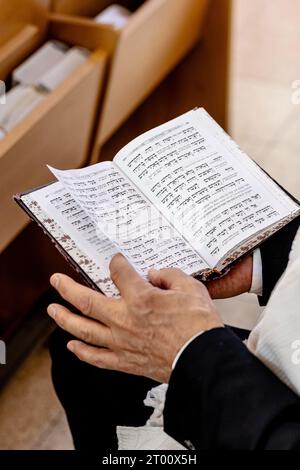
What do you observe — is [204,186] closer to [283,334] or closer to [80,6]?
[283,334]

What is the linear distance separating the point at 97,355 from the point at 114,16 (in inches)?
48.4

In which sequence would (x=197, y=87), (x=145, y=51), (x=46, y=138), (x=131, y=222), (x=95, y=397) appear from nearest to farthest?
(x=131, y=222), (x=95, y=397), (x=46, y=138), (x=145, y=51), (x=197, y=87)

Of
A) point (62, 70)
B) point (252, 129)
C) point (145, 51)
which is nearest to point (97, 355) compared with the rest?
point (62, 70)

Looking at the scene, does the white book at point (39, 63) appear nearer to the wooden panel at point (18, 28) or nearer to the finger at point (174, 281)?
the wooden panel at point (18, 28)

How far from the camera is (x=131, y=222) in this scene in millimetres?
1100

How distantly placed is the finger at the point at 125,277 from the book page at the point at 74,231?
0.06 meters

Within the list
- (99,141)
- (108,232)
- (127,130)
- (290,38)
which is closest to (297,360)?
(108,232)

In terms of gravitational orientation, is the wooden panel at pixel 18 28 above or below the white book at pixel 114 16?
above

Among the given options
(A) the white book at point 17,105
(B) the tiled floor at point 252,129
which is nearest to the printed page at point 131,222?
(A) the white book at point 17,105

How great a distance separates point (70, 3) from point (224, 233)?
42.0 inches

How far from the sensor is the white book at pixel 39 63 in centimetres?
167

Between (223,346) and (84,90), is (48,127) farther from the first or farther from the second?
(223,346)

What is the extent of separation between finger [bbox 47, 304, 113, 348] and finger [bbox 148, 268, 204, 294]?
0.10m

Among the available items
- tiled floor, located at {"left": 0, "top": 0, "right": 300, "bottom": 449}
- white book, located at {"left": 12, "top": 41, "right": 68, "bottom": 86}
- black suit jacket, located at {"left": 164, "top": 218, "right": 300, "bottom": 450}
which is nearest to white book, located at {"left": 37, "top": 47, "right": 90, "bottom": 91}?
white book, located at {"left": 12, "top": 41, "right": 68, "bottom": 86}
